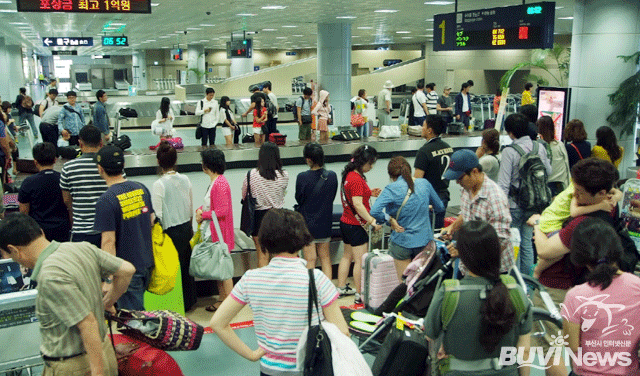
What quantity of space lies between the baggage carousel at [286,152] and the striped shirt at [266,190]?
24.2 feet

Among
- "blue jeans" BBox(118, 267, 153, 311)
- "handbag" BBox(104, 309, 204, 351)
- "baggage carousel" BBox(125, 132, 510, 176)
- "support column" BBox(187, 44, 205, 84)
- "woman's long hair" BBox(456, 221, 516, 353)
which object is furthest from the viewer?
"support column" BBox(187, 44, 205, 84)

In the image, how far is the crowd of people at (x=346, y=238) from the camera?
8.29 feet

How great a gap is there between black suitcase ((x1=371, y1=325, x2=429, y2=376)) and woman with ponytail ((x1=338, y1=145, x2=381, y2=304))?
2.23 m

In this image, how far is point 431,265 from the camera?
3666 millimetres

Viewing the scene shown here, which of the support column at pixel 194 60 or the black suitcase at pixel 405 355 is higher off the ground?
the support column at pixel 194 60

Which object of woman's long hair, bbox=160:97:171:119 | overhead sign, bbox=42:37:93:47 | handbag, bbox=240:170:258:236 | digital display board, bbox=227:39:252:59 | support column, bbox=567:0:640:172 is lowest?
handbag, bbox=240:170:258:236

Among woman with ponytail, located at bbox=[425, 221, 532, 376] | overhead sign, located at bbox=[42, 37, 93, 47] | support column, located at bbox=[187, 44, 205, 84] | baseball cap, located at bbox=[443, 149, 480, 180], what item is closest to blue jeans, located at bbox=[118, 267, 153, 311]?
baseball cap, located at bbox=[443, 149, 480, 180]

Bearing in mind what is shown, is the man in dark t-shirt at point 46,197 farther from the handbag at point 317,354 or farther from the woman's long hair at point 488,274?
the woman's long hair at point 488,274

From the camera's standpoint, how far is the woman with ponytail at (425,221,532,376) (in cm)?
245

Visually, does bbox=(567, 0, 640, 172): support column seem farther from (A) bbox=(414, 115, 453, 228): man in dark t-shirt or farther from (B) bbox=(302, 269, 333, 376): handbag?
(B) bbox=(302, 269, 333, 376): handbag

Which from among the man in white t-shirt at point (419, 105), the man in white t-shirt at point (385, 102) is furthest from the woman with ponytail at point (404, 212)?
the man in white t-shirt at point (385, 102)

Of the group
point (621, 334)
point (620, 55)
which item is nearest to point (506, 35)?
point (620, 55)

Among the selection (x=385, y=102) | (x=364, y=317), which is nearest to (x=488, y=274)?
(x=364, y=317)

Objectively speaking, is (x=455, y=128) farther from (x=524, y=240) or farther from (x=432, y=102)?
(x=524, y=240)
